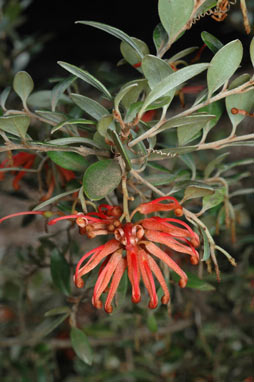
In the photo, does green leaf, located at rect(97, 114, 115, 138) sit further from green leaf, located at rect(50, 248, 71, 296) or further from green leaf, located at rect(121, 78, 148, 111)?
green leaf, located at rect(50, 248, 71, 296)

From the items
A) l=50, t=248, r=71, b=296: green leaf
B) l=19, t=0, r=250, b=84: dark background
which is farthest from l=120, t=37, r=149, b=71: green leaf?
l=19, t=0, r=250, b=84: dark background

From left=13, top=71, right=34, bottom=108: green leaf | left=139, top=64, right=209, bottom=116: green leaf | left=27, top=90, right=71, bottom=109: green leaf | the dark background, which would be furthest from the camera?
the dark background

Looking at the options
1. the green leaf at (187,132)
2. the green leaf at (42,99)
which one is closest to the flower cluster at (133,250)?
the green leaf at (187,132)

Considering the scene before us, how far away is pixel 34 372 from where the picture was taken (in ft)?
3.30

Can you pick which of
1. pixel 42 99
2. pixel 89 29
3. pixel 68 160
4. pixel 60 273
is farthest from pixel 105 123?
pixel 89 29

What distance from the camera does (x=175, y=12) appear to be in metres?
0.43

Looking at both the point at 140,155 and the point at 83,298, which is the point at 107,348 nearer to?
the point at 83,298

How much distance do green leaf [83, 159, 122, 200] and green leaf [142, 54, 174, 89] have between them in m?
0.09

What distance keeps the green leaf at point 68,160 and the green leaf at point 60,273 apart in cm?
25

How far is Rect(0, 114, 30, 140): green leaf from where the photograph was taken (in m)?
0.46

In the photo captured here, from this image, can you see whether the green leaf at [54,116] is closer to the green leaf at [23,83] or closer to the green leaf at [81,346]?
the green leaf at [23,83]

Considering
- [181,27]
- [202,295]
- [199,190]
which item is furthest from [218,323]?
[181,27]

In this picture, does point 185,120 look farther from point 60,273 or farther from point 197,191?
point 60,273

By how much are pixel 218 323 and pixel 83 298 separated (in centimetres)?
55
